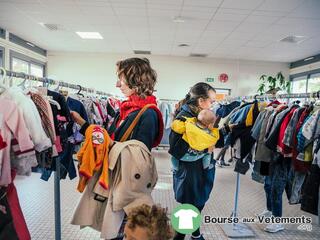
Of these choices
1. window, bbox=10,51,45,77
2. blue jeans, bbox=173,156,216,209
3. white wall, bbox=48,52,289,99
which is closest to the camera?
blue jeans, bbox=173,156,216,209

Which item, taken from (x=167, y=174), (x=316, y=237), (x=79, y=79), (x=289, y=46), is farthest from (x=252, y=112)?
(x=79, y=79)

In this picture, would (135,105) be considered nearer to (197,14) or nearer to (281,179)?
(281,179)

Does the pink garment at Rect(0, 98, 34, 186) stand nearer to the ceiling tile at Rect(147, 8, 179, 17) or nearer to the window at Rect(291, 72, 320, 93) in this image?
the ceiling tile at Rect(147, 8, 179, 17)

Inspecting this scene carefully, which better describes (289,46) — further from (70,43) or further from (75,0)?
(70,43)

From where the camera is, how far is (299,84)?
28.7 ft

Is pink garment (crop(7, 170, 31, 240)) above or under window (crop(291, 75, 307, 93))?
under

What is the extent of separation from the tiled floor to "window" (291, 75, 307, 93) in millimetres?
5182

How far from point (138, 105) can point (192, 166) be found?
897mm

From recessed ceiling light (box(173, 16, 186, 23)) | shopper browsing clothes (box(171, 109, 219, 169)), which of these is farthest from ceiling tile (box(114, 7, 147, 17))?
shopper browsing clothes (box(171, 109, 219, 169))

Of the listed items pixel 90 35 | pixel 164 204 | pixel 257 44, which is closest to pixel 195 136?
pixel 164 204

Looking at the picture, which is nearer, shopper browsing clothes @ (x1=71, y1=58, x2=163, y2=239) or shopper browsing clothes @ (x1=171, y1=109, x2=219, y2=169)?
shopper browsing clothes @ (x1=71, y1=58, x2=163, y2=239)

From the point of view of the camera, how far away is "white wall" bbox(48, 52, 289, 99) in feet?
29.0

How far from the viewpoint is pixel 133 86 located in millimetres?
1331

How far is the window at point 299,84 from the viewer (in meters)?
8.42
